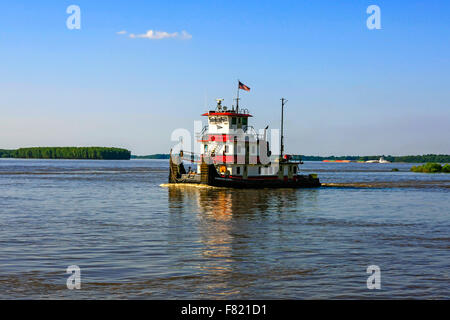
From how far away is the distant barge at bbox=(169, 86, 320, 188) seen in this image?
62.7 metres

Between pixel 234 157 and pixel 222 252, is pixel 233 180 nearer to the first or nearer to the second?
pixel 234 157

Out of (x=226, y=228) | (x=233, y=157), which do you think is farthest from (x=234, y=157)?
(x=226, y=228)

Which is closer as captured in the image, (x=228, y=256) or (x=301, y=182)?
(x=228, y=256)

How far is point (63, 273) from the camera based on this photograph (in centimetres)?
1752

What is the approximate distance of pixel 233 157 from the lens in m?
62.5

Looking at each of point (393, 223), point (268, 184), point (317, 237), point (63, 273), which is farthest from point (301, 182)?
point (63, 273)

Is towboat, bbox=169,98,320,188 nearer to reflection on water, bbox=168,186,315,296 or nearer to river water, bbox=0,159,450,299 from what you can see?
reflection on water, bbox=168,186,315,296

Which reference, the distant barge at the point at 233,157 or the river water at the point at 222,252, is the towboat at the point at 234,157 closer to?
the distant barge at the point at 233,157

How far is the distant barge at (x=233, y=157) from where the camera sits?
62.7 meters

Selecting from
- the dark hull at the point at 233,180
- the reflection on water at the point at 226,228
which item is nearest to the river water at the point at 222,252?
the reflection on water at the point at 226,228

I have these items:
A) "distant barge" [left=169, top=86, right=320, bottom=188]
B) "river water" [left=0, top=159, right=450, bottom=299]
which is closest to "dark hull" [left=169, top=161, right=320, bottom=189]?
"distant barge" [left=169, top=86, right=320, bottom=188]
